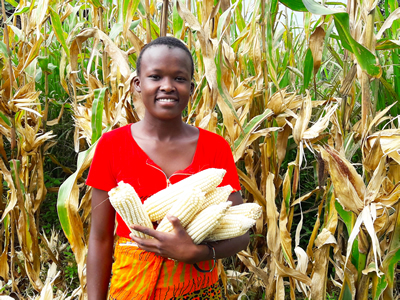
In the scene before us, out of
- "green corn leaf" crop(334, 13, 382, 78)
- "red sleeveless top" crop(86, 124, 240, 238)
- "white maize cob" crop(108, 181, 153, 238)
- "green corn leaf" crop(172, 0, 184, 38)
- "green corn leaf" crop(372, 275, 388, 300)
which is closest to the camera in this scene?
"white maize cob" crop(108, 181, 153, 238)

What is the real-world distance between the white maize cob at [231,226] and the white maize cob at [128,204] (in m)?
0.20

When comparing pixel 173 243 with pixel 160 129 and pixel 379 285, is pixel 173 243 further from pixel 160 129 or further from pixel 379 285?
pixel 379 285

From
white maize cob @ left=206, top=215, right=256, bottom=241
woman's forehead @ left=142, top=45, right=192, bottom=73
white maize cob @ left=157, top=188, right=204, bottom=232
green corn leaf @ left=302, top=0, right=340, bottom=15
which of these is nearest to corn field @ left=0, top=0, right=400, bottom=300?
green corn leaf @ left=302, top=0, right=340, bottom=15

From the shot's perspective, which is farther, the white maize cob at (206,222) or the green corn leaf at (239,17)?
the green corn leaf at (239,17)

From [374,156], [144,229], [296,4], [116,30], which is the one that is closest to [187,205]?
[144,229]

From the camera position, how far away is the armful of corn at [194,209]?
937 mm

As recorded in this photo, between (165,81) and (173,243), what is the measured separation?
473mm

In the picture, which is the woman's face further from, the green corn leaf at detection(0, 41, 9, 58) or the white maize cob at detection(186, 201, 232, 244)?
the green corn leaf at detection(0, 41, 9, 58)

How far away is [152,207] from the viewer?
101 cm

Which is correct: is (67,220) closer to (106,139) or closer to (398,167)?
(106,139)

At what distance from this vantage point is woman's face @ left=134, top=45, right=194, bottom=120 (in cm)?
110

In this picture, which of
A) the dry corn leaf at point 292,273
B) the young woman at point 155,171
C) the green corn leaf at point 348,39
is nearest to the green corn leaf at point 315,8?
the green corn leaf at point 348,39

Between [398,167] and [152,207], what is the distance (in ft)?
2.91

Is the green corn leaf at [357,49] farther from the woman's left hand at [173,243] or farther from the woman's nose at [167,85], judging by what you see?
the woman's left hand at [173,243]
